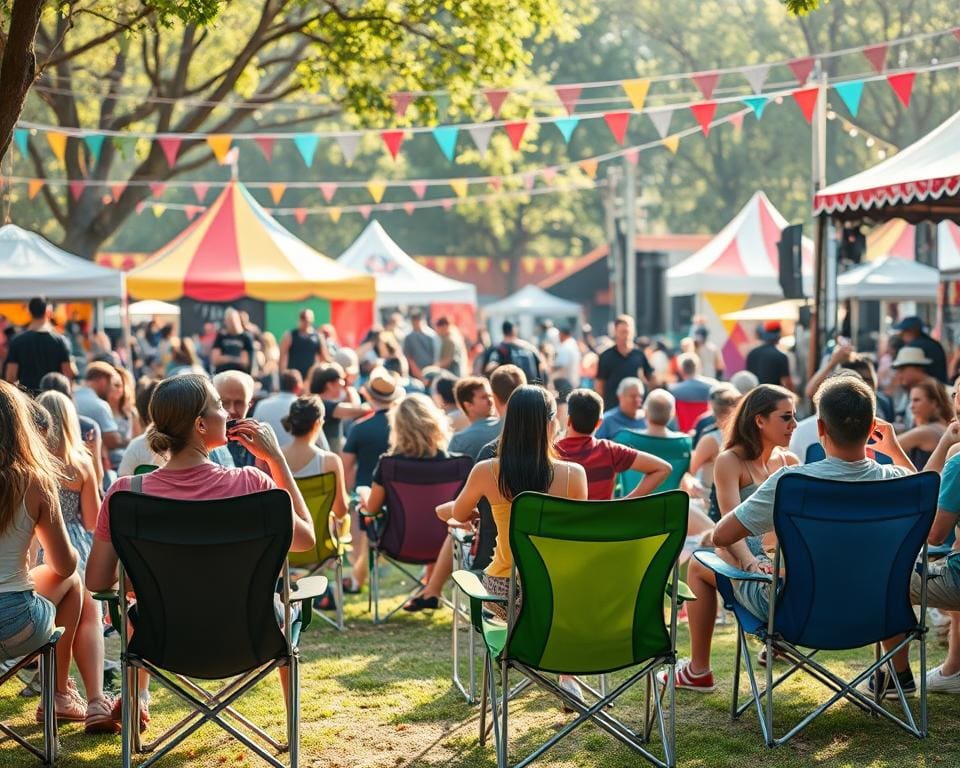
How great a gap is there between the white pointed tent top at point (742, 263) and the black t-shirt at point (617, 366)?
6.04 meters

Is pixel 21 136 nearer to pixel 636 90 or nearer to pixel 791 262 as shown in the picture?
pixel 636 90

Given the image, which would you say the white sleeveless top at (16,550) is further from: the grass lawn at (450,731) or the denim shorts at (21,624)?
the grass lawn at (450,731)

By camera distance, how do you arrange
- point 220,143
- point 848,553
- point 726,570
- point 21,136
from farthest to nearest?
point 21,136 → point 220,143 → point 726,570 → point 848,553

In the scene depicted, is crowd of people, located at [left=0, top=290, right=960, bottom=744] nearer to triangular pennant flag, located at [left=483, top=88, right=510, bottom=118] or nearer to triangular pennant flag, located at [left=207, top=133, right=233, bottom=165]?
triangular pennant flag, located at [left=483, top=88, right=510, bottom=118]

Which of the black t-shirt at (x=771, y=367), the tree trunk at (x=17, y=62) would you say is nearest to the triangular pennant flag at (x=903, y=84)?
the black t-shirt at (x=771, y=367)

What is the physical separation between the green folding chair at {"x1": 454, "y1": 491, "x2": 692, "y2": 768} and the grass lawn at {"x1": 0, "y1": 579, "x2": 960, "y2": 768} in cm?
37

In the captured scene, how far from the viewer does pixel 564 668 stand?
158 inches

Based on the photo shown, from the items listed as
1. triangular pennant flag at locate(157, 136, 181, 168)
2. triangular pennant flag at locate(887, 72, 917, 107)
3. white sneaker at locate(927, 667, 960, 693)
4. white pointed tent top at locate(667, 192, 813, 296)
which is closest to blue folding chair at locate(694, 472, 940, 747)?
white sneaker at locate(927, 667, 960, 693)

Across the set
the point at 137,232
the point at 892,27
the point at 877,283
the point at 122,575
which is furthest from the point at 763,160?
the point at 122,575

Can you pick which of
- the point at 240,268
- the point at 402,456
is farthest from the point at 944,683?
the point at 240,268

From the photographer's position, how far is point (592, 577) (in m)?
3.94

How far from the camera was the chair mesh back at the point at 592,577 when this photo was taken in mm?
3861

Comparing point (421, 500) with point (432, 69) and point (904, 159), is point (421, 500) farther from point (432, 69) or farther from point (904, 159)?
point (432, 69)

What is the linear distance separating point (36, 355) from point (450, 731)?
665 centimetres
